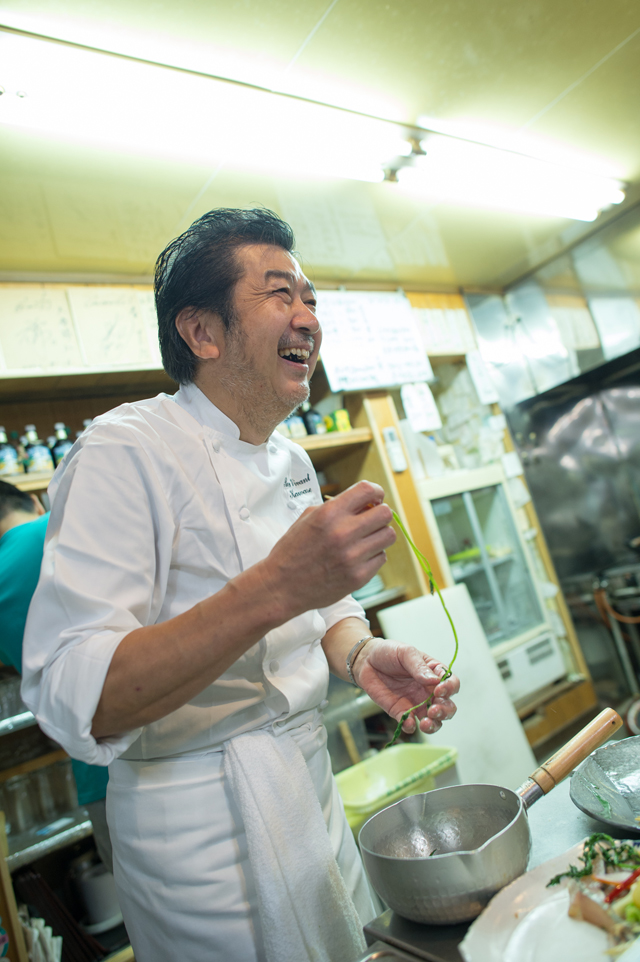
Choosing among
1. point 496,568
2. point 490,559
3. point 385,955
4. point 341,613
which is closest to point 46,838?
point 341,613

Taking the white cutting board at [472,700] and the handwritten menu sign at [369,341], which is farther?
the handwritten menu sign at [369,341]

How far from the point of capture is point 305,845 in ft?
3.30

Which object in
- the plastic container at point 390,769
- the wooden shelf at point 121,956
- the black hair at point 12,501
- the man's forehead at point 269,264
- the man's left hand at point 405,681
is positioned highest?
the man's forehead at point 269,264

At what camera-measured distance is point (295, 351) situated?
1256mm

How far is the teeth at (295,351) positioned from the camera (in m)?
1.23

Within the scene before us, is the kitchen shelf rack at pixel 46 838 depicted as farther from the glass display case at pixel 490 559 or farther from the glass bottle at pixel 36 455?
the glass display case at pixel 490 559

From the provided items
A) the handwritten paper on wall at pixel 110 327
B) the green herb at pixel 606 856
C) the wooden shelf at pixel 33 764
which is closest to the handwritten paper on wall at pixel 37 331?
the handwritten paper on wall at pixel 110 327

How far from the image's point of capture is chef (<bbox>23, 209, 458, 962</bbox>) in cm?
76

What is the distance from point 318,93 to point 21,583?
1.97m

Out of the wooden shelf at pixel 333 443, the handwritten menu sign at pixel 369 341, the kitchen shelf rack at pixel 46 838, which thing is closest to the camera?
the kitchen shelf rack at pixel 46 838

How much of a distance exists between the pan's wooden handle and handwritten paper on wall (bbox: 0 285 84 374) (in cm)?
233

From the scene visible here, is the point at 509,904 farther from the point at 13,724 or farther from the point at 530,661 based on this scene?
the point at 530,661

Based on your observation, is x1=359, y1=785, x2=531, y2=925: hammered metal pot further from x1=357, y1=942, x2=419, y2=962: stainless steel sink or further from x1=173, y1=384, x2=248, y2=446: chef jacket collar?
x1=173, y1=384, x2=248, y2=446: chef jacket collar

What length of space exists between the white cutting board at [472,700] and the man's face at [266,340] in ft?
6.57
